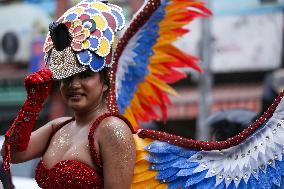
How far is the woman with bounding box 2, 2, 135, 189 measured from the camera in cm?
341

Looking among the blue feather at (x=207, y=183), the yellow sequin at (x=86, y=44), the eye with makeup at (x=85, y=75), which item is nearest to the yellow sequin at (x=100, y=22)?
the yellow sequin at (x=86, y=44)

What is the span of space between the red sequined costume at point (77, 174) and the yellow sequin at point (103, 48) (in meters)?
0.28

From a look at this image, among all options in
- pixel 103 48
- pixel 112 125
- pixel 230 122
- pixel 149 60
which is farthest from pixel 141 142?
pixel 230 122

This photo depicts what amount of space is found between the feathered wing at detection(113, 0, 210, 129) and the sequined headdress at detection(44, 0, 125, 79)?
1.03 metres

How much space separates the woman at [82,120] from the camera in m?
3.41

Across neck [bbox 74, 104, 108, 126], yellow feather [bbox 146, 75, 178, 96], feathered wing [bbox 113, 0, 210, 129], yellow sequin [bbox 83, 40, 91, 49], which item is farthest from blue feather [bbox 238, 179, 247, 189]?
yellow feather [bbox 146, 75, 178, 96]

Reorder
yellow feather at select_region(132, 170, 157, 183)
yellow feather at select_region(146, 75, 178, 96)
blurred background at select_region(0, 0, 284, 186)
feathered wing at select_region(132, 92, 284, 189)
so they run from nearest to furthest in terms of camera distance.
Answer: feathered wing at select_region(132, 92, 284, 189)
yellow feather at select_region(132, 170, 157, 183)
yellow feather at select_region(146, 75, 178, 96)
blurred background at select_region(0, 0, 284, 186)

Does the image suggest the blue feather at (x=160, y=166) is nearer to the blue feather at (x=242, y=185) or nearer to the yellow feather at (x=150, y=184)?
the yellow feather at (x=150, y=184)

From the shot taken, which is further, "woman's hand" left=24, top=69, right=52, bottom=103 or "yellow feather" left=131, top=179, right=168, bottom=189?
"yellow feather" left=131, top=179, right=168, bottom=189

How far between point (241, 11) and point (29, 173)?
7179 mm

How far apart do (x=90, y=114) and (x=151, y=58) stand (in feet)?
4.85

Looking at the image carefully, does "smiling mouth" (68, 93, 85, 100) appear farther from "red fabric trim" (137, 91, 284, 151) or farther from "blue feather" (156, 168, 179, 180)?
"blue feather" (156, 168, 179, 180)

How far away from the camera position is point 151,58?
5.04m

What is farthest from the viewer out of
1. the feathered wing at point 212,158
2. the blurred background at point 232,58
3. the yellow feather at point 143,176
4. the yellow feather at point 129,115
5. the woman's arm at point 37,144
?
the blurred background at point 232,58
